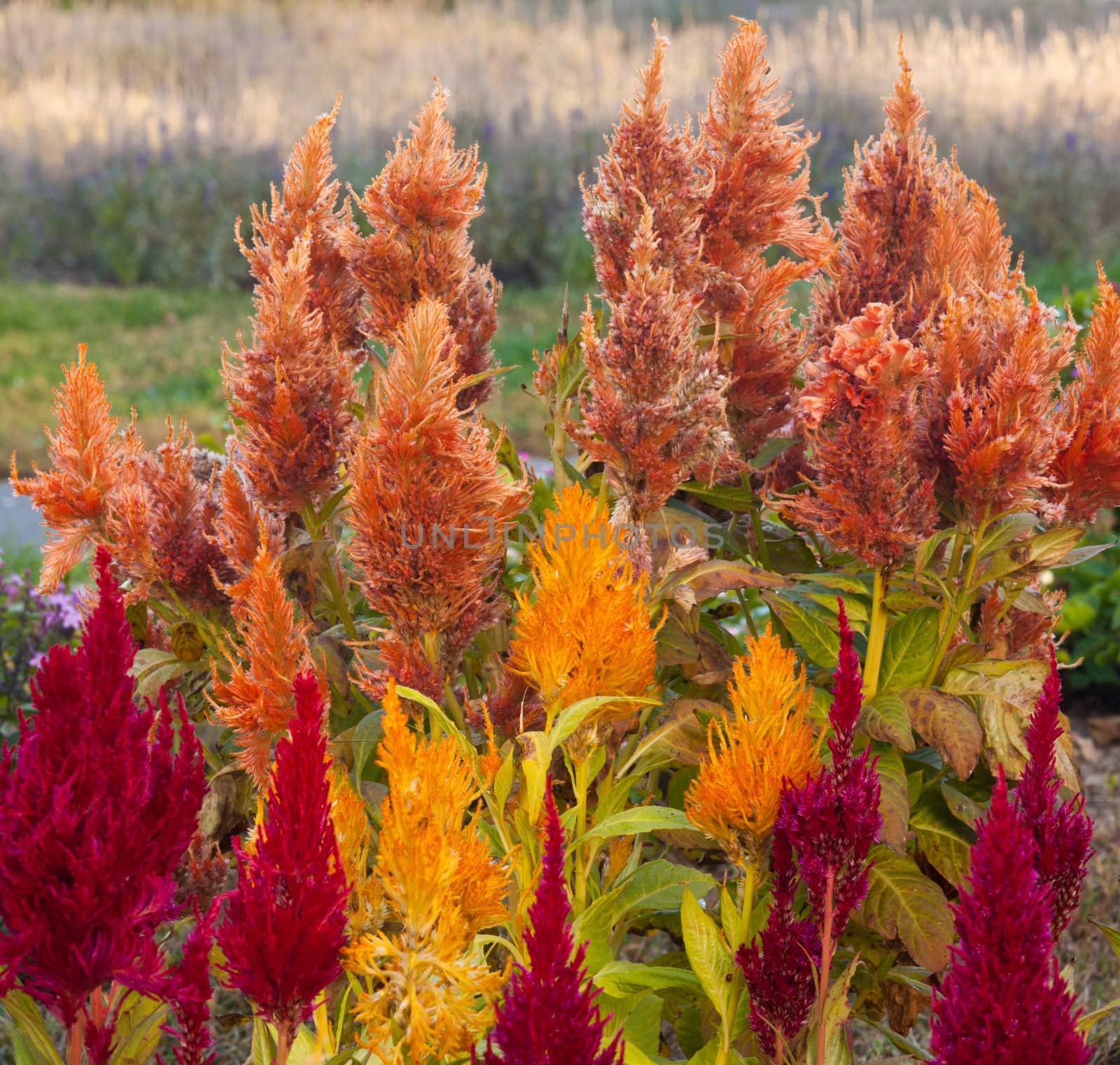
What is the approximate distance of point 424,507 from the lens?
4.79 feet

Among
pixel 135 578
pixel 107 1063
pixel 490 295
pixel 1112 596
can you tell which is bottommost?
pixel 1112 596

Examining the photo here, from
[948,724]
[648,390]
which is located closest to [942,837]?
[948,724]

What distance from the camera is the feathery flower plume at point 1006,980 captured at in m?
0.90

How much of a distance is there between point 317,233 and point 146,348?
27.4ft

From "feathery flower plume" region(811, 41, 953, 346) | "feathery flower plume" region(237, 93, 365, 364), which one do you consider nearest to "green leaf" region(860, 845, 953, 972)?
"feathery flower plume" region(811, 41, 953, 346)

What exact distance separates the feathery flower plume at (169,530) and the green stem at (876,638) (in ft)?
2.87

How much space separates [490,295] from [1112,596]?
3.34 meters

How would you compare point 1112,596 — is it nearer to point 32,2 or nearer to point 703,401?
point 703,401

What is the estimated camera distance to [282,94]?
14602 mm

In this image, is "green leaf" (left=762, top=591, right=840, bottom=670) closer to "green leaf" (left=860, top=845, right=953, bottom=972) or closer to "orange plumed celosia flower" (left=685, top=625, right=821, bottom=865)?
"green leaf" (left=860, top=845, right=953, bottom=972)

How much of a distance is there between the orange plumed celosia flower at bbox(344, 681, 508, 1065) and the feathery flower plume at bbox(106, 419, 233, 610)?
2.58ft

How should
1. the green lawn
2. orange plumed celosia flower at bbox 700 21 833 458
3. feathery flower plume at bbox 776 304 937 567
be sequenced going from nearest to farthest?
feathery flower plume at bbox 776 304 937 567 → orange plumed celosia flower at bbox 700 21 833 458 → the green lawn

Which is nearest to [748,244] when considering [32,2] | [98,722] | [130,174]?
[98,722]

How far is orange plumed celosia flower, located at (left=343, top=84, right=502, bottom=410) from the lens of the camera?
1825 millimetres
